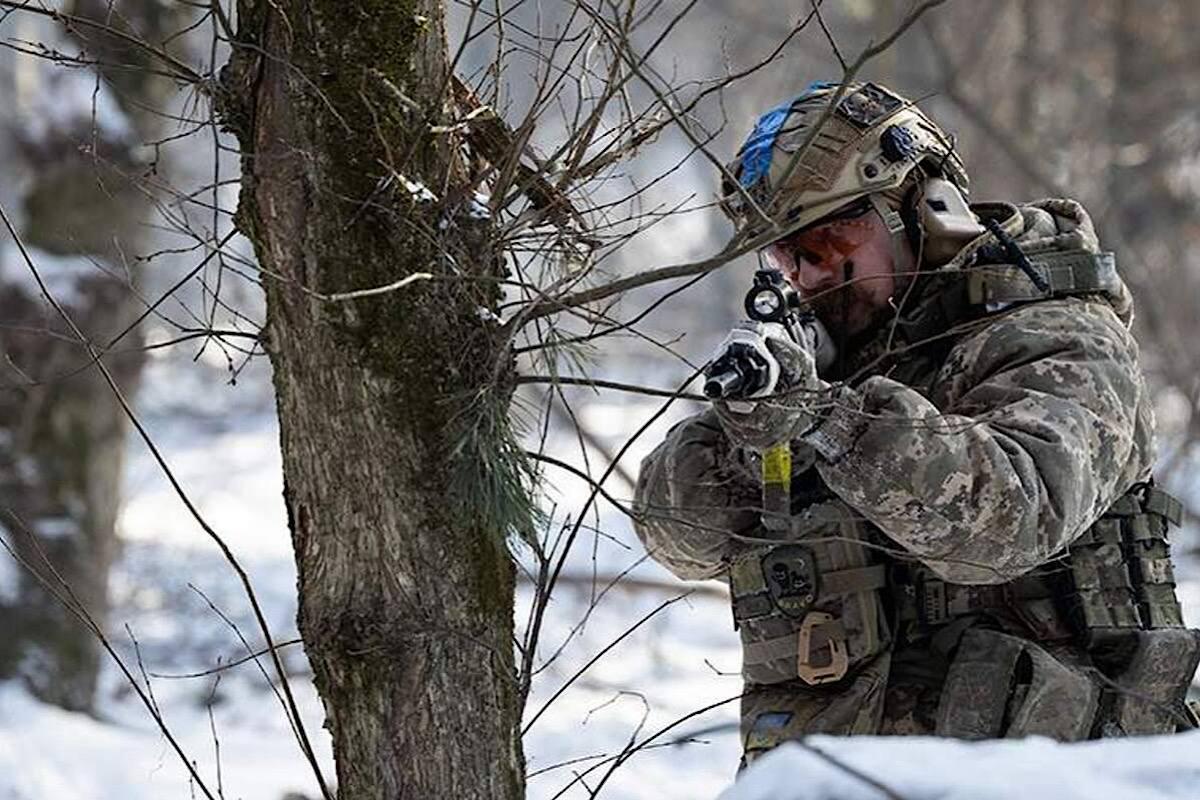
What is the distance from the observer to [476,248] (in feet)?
7.86

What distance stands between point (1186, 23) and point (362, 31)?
473 inches

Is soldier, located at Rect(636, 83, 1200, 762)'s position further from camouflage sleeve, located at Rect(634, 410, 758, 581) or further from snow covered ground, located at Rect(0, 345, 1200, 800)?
snow covered ground, located at Rect(0, 345, 1200, 800)

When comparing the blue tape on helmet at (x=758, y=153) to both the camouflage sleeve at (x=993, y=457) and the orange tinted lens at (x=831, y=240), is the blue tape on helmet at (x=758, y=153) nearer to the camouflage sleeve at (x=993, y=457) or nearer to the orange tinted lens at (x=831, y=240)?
the orange tinted lens at (x=831, y=240)

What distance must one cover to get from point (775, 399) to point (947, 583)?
713 mm

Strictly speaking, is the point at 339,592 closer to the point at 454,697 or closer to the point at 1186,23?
the point at 454,697

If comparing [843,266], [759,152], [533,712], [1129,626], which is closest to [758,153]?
[759,152]

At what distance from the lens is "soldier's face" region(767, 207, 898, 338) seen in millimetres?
3039

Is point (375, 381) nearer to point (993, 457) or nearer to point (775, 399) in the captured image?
point (775, 399)

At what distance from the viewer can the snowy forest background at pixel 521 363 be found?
2.70 meters

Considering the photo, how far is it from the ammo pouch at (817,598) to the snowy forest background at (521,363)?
0.15 meters

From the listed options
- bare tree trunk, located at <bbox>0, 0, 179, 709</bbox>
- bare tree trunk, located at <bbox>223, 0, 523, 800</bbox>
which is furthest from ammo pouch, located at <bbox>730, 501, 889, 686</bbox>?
bare tree trunk, located at <bbox>0, 0, 179, 709</bbox>

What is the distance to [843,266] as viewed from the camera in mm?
3047

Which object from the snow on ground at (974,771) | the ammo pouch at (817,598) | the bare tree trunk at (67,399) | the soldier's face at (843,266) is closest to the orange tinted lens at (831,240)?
the soldier's face at (843,266)

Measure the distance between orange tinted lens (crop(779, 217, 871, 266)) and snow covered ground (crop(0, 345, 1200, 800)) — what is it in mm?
673
